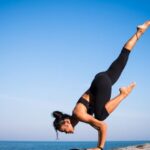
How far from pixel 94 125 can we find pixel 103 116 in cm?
58

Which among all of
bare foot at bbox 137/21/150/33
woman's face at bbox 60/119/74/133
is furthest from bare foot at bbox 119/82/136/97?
woman's face at bbox 60/119/74/133

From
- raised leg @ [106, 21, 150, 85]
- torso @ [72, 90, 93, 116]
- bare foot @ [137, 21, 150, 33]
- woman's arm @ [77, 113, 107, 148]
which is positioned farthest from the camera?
bare foot @ [137, 21, 150, 33]

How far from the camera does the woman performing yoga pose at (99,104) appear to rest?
9492 mm

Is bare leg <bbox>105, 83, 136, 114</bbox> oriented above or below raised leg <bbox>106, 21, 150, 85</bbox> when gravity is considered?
below

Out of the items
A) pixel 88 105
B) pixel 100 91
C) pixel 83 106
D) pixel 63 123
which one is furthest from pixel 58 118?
pixel 100 91

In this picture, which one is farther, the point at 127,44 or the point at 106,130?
the point at 127,44

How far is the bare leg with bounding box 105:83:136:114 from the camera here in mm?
10293

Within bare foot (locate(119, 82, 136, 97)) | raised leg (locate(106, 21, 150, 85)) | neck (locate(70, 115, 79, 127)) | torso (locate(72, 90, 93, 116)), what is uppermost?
raised leg (locate(106, 21, 150, 85))

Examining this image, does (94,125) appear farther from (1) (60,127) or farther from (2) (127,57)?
(2) (127,57)

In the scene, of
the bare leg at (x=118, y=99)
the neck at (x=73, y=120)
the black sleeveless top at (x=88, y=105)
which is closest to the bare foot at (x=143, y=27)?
the bare leg at (x=118, y=99)

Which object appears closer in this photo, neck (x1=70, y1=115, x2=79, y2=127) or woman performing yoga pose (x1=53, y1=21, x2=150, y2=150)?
woman performing yoga pose (x1=53, y1=21, x2=150, y2=150)

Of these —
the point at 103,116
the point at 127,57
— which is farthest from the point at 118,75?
the point at 103,116

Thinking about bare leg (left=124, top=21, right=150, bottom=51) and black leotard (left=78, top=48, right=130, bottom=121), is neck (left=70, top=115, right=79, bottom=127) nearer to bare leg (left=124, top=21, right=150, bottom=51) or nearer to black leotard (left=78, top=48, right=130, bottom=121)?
black leotard (left=78, top=48, right=130, bottom=121)

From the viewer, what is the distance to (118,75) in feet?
33.3
